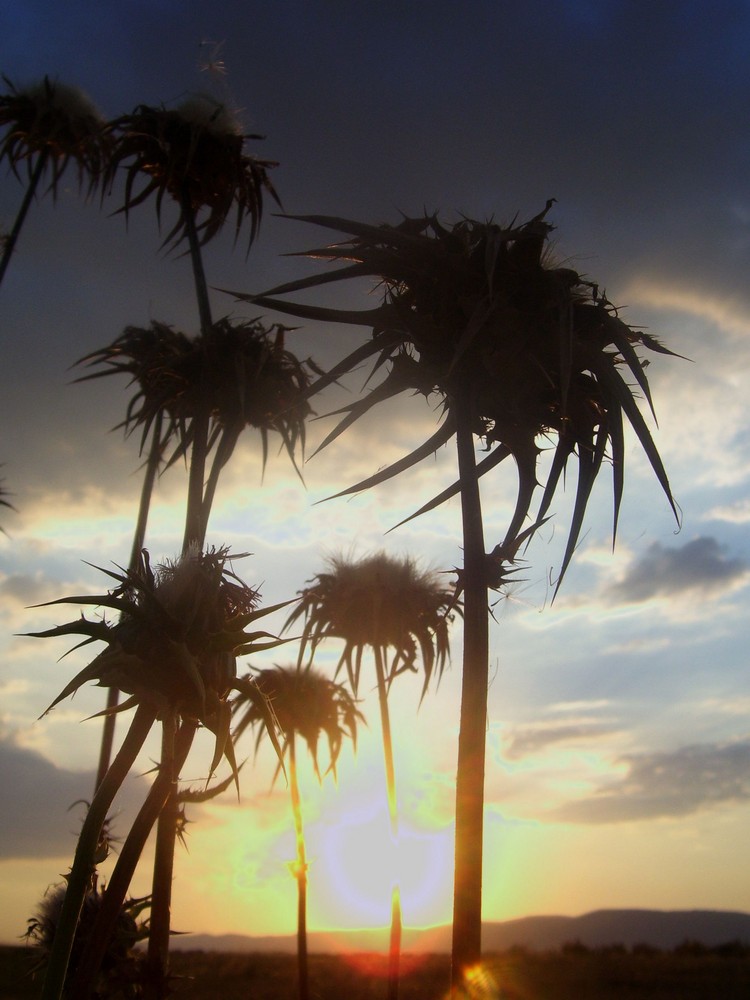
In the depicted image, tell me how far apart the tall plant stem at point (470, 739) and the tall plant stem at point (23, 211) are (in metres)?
11.7

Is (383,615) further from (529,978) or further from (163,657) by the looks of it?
(529,978)

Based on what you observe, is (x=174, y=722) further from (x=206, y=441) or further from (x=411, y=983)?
(x=411, y=983)

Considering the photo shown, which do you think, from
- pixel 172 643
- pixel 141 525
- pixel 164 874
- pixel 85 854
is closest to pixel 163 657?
pixel 172 643

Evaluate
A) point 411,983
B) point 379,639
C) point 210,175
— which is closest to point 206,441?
point 210,175

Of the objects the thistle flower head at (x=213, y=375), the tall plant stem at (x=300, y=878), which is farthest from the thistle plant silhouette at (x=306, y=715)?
the thistle flower head at (x=213, y=375)

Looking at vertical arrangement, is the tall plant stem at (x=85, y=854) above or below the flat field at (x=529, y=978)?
above

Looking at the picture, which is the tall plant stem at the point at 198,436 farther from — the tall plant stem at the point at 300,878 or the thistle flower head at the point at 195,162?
the tall plant stem at the point at 300,878

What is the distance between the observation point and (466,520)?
28.0 ft

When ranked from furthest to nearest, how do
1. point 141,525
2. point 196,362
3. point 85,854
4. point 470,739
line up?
point 141,525
point 196,362
point 470,739
point 85,854

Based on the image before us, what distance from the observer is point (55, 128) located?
56.2 feet

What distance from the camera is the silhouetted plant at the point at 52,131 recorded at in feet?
55.7

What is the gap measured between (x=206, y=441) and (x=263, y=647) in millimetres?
8415

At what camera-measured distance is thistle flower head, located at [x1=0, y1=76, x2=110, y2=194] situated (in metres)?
17.0

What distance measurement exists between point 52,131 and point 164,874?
47.8ft
